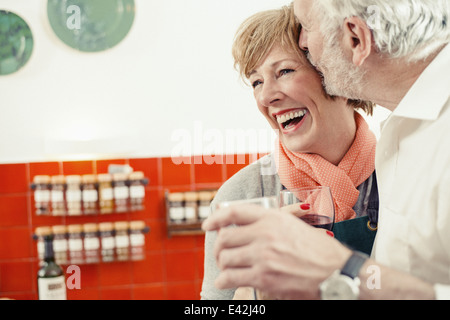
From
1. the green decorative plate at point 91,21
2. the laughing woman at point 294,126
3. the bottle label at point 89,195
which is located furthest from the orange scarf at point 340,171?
the green decorative plate at point 91,21

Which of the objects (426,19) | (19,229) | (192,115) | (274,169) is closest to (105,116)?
(192,115)

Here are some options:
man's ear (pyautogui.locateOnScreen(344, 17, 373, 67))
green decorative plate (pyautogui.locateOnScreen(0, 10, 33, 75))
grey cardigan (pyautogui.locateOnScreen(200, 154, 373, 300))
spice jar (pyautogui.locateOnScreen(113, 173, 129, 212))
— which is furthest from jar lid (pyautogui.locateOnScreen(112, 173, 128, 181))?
man's ear (pyautogui.locateOnScreen(344, 17, 373, 67))

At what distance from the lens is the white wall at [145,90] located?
321 cm

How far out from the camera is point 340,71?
995 millimetres

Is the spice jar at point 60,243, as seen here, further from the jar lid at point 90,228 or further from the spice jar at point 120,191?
the spice jar at point 120,191

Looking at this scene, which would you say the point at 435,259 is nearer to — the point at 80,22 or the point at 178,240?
the point at 178,240

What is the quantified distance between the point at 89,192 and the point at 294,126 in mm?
1986

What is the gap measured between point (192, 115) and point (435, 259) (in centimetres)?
261

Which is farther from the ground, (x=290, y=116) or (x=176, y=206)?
(x=290, y=116)

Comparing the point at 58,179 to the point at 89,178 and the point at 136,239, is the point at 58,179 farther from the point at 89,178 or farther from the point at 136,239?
the point at 136,239

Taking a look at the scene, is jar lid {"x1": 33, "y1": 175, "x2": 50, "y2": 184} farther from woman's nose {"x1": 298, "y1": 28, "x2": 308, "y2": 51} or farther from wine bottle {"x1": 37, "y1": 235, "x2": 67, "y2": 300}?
woman's nose {"x1": 298, "y1": 28, "x2": 308, "y2": 51}

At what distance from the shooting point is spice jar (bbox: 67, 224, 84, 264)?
2.98 m

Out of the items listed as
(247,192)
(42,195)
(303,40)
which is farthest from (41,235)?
(303,40)

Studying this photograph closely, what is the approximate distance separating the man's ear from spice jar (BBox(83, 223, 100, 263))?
7.90 ft
